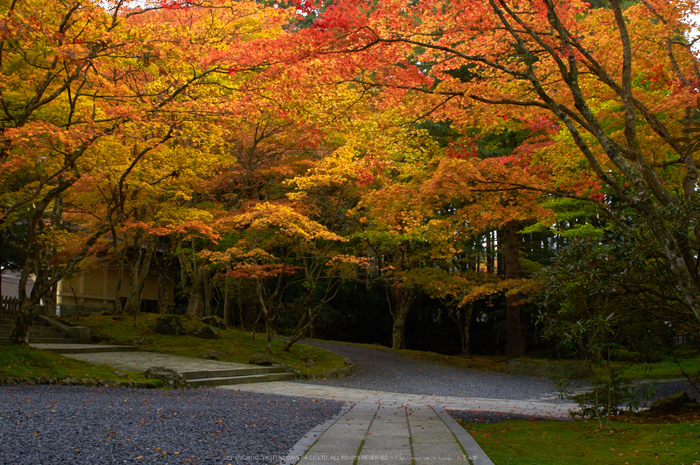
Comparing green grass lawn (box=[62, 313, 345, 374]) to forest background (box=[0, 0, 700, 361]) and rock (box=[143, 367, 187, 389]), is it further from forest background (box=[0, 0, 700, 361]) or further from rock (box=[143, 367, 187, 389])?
rock (box=[143, 367, 187, 389])

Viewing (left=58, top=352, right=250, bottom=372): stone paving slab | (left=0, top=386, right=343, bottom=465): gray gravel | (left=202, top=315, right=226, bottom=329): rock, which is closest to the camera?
(left=0, top=386, right=343, bottom=465): gray gravel

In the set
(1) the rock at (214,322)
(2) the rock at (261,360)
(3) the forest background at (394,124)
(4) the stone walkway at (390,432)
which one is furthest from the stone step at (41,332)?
(2) the rock at (261,360)

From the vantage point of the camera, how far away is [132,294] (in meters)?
13.6

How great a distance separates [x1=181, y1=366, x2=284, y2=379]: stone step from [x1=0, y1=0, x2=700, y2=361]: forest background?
2.20m

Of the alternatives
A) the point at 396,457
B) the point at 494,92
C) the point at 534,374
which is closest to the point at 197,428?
the point at 396,457

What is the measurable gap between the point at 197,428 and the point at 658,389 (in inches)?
364

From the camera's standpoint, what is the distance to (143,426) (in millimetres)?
4211

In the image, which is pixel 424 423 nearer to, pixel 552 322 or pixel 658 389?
pixel 552 322

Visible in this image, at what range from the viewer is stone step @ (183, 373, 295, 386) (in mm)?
8245

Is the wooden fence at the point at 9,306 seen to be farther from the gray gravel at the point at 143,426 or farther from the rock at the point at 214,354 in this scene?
the gray gravel at the point at 143,426

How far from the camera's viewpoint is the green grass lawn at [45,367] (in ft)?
22.8

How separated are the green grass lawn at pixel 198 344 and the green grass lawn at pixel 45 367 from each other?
3428mm

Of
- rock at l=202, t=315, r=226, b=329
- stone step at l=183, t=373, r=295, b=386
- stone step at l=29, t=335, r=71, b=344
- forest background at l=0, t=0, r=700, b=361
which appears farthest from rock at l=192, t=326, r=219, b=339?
stone step at l=183, t=373, r=295, b=386

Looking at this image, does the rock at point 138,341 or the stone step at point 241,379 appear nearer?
the stone step at point 241,379
